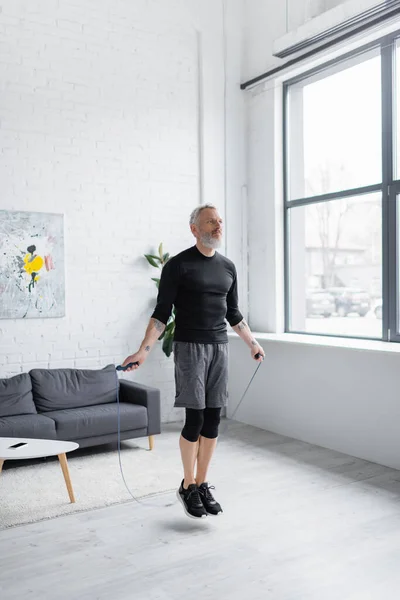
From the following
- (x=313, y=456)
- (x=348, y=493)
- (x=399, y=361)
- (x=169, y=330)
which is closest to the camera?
(x=348, y=493)

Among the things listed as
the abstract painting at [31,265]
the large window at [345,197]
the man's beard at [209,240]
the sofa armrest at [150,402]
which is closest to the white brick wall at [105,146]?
the abstract painting at [31,265]

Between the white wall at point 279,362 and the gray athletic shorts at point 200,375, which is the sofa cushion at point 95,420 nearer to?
the white wall at point 279,362

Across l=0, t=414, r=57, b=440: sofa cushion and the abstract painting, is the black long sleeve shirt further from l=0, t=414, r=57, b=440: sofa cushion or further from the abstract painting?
the abstract painting

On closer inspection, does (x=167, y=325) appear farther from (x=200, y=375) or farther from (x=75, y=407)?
(x=200, y=375)

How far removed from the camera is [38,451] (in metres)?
3.44

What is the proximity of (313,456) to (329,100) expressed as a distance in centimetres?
303

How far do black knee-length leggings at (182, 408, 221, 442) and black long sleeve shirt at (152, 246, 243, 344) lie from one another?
39cm

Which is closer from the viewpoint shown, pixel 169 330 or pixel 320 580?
pixel 320 580

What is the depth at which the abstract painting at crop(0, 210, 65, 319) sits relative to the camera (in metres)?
4.84

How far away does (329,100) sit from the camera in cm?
519

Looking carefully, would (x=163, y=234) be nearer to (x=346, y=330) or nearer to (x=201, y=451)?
(x=346, y=330)

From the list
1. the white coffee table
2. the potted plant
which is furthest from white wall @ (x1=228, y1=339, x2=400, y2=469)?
the white coffee table

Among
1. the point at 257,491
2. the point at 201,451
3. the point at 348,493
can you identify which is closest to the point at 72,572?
the point at 201,451

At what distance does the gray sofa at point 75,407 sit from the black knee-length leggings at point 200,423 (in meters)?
1.35
